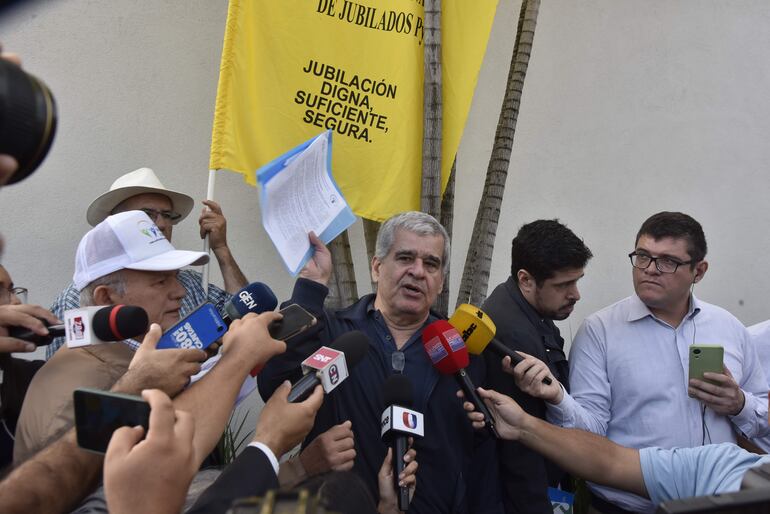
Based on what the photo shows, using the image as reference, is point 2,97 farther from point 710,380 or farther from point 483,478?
point 710,380

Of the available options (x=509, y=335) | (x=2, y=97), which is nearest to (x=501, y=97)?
(x=509, y=335)

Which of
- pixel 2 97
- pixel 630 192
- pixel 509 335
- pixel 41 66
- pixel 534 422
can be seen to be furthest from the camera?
pixel 630 192

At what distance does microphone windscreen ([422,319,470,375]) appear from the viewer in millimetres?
2633

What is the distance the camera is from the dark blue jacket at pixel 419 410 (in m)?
2.65

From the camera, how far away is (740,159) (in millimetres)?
5980

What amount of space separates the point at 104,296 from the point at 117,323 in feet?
1.40

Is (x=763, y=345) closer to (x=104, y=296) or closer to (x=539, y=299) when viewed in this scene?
(x=539, y=299)

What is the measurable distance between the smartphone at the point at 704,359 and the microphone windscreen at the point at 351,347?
148cm

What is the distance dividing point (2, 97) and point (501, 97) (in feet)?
14.9

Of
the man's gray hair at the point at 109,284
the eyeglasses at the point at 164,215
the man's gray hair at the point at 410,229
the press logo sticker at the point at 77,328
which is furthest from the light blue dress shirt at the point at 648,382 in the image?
the eyeglasses at the point at 164,215

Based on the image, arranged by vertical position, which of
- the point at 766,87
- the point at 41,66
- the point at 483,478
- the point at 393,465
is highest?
the point at 766,87

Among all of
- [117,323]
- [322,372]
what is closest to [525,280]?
[322,372]

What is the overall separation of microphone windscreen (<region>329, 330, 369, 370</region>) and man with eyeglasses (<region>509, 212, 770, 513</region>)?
3.08ft

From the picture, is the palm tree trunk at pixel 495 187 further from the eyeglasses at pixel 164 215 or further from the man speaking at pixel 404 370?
the eyeglasses at pixel 164 215
